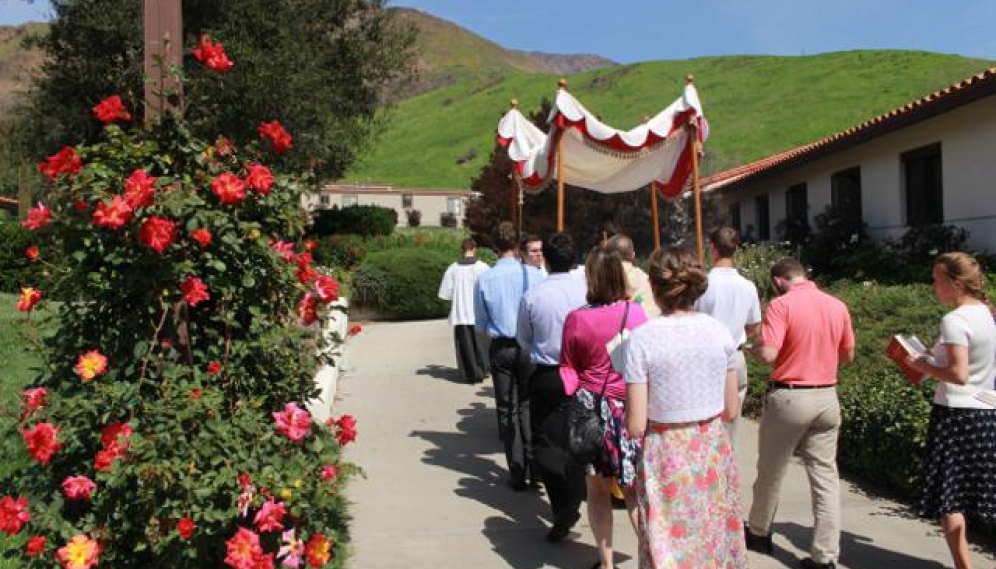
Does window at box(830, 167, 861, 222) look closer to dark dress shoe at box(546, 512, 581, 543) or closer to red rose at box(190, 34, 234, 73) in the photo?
dark dress shoe at box(546, 512, 581, 543)

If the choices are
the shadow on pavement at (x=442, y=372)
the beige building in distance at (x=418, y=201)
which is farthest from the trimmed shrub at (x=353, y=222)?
the beige building in distance at (x=418, y=201)

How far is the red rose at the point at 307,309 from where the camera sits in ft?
13.0

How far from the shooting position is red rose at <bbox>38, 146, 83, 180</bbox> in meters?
3.46

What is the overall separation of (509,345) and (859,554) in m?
2.76

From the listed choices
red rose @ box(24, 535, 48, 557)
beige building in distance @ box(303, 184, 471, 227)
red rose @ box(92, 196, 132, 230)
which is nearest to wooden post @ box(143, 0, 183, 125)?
red rose @ box(92, 196, 132, 230)

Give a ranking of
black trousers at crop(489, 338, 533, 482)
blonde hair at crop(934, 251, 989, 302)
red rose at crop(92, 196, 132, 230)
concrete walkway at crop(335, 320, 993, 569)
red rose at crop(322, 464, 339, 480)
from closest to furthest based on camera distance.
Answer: red rose at crop(92, 196, 132, 230) → red rose at crop(322, 464, 339, 480) → blonde hair at crop(934, 251, 989, 302) → concrete walkway at crop(335, 320, 993, 569) → black trousers at crop(489, 338, 533, 482)

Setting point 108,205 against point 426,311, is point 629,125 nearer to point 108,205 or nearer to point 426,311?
point 426,311

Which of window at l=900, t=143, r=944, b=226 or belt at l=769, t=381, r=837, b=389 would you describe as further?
window at l=900, t=143, r=944, b=226

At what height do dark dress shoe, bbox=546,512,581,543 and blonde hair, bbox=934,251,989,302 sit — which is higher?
blonde hair, bbox=934,251,989,302

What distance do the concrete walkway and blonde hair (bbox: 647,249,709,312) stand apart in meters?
1.84

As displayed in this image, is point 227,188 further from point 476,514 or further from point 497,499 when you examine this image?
point 497,499

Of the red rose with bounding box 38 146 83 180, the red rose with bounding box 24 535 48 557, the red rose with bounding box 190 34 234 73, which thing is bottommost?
the red rose with bounding box 24 535 48 557

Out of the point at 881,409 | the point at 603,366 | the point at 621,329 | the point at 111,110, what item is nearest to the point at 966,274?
the point at 621,329

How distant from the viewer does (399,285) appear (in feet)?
60.2
